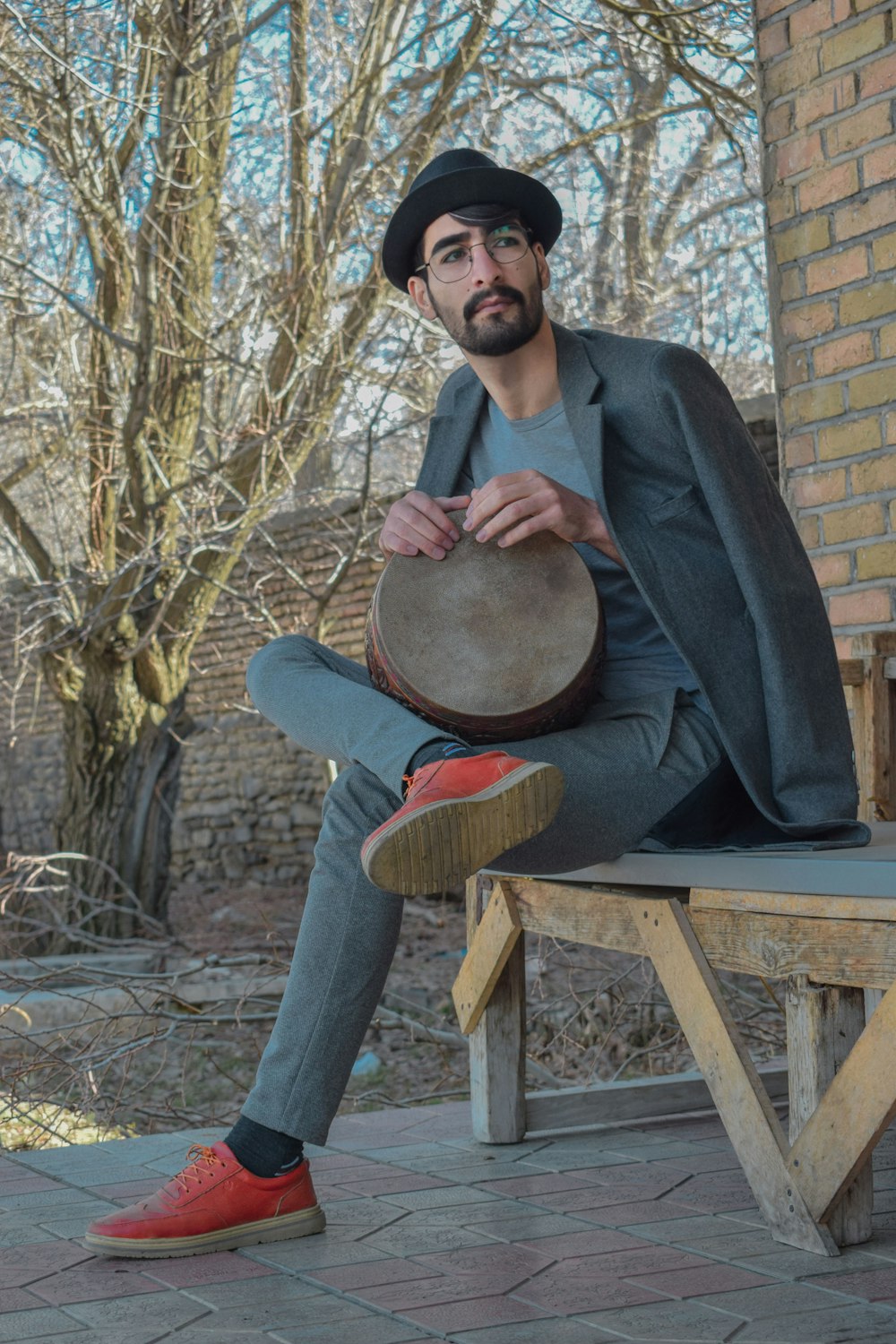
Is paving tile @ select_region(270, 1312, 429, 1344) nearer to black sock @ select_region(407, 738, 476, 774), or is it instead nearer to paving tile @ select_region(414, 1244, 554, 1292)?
paving tile @ select_region(414, 1244, 554, 1292)

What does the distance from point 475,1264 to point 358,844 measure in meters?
0.63

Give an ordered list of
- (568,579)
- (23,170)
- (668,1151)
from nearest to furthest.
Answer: (568,579), (668,1151), (23,170)

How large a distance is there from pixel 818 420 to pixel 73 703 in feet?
18.5

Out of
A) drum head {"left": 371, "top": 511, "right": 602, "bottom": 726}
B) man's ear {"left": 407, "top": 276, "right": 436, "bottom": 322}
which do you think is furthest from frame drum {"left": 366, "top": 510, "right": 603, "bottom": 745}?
man's ear {"left": 407, "top": 276, "right": 436, "bottom": 322}

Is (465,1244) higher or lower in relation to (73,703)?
lower

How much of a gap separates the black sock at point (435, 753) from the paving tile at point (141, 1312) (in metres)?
0.78

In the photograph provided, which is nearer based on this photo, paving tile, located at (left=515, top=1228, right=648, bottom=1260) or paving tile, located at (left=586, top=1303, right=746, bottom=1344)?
paving tile, located at (left=586, top=1303, right=746, bottom=1344)

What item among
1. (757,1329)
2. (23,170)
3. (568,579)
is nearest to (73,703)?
(23,170)

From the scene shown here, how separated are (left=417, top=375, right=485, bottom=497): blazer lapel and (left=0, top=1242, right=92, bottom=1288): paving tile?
4.75ft

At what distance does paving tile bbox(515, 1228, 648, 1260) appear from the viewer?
2107 mm

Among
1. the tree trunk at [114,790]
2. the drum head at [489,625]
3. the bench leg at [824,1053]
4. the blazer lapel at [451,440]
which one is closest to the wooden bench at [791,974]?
the bench leg at [824,1053]

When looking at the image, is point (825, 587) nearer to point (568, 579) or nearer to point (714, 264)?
point (568, 579)

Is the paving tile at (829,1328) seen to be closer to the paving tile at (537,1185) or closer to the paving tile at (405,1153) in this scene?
the paving tile at (537,1185)

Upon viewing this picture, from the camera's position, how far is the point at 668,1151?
2.80 meters
